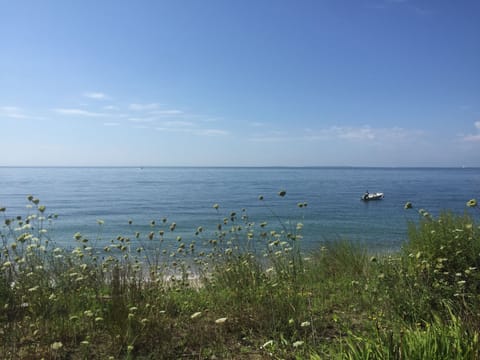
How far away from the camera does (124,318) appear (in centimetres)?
367

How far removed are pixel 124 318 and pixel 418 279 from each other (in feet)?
12.2

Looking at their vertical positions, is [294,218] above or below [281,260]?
below

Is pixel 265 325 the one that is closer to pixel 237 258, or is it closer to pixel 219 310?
pixel 219 310

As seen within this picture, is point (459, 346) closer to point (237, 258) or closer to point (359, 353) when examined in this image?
point (359, 353)

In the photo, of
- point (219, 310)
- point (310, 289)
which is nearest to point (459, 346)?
point (219, 310)

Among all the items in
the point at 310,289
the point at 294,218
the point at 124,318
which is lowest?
the point at 294,218

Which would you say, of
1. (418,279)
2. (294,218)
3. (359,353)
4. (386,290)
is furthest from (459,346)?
(294,218)

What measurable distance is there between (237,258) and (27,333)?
10.7 feet

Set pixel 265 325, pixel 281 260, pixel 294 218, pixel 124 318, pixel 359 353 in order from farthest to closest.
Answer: pixel 294 218 < pixel 281 260 < pixel 265 325 < pixel 124 318 < pixel 359 353

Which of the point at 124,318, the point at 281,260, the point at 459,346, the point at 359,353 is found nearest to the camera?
the point at 459,346

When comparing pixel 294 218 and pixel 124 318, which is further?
pixel 294 218

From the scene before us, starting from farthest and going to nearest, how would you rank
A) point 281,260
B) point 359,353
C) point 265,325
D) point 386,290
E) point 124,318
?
point 281,260, point 386,290, point 265,325, point 124,318, point 359,353

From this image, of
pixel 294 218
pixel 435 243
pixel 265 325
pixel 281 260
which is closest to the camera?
pixel 265 325

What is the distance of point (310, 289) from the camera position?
5.53 meters
